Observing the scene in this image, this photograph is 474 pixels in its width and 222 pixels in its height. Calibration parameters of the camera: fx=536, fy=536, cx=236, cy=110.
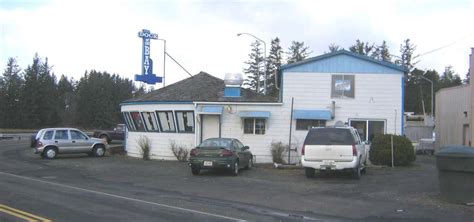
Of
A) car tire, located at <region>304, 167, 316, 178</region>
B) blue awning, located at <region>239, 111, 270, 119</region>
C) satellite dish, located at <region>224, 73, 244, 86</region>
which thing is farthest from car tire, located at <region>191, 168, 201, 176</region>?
satellite dish, located at <region>224, 73, 244, 86</region>

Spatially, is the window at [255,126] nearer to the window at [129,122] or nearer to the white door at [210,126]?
the white door at [210,126]

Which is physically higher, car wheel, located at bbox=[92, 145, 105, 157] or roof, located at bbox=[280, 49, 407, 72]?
roof, located at bbox=[280, 49, 407, 72]

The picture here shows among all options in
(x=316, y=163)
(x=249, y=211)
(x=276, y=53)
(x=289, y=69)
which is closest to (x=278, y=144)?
(x=289, y=69)

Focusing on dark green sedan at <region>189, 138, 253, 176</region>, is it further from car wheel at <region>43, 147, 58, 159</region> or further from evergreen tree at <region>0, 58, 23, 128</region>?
evergreen tree at <region>0, 58, 23, 128</region>

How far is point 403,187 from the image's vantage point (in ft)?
51.7

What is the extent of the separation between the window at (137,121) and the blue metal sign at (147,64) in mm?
5184

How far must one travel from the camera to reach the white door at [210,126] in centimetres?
2650

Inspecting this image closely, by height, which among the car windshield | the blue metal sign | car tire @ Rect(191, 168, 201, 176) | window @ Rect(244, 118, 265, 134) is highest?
the blue metal sign

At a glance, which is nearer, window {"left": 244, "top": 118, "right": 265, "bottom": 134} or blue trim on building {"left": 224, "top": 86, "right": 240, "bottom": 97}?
window {"left": 244, "top": 118, "right": 265, "bottom": 134}

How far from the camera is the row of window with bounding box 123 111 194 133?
27172mm

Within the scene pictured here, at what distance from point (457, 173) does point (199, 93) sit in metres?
17.4

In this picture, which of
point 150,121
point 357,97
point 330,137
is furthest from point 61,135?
point 330,137

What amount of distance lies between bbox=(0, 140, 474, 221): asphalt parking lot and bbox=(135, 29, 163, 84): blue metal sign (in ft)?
42.6

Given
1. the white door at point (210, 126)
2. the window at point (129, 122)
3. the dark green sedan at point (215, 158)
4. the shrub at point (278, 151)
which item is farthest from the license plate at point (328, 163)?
the window at point (129, 122)
